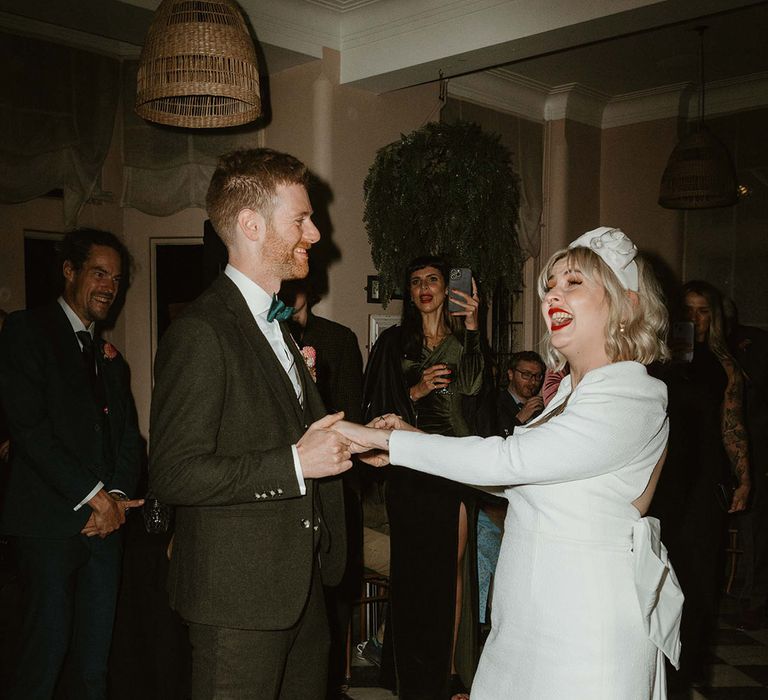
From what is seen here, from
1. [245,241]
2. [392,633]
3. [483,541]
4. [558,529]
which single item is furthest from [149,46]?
[483,541]

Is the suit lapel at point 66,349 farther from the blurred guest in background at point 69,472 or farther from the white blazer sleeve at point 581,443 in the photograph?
the white blazer sleeve at point 581,443

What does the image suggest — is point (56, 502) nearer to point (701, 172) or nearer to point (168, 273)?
point (168, 273)

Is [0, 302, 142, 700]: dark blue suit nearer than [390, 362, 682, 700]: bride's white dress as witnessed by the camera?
No

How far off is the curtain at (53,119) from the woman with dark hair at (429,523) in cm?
257

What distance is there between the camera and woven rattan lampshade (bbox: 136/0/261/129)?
245cm

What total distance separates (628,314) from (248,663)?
4.23 feet

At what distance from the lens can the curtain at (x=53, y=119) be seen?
14.1 feet

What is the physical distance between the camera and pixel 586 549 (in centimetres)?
166

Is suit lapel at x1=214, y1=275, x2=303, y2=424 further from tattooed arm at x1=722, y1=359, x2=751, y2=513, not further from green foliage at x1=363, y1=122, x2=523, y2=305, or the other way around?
tattooed arm at x1=722, y1=359, x2=751, y2=513

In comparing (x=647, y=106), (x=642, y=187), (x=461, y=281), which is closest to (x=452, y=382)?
(x=461, y=281)

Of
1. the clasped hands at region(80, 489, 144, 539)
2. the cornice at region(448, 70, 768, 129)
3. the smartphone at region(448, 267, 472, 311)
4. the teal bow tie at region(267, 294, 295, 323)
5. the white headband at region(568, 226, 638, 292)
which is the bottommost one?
the clasped hands at region(80, 489, 144, 539)

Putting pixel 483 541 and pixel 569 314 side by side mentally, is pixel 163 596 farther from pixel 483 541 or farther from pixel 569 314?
pixel 569 314

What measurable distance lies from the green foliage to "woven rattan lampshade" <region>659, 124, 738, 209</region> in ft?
5.56

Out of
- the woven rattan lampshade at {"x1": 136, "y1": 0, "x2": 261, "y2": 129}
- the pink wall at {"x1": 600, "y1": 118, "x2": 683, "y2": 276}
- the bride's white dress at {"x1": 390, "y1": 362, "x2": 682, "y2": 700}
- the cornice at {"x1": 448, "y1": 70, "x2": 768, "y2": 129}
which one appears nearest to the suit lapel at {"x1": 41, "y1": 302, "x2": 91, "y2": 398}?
the woven rattan lampshade at {"x1": 136, "y1": 0, "x2": 261, "y2": 129}
